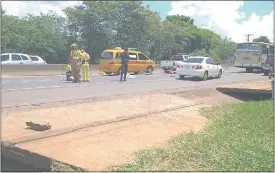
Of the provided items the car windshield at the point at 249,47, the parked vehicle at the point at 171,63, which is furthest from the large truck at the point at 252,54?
the parked vehicle at the point at 171,63

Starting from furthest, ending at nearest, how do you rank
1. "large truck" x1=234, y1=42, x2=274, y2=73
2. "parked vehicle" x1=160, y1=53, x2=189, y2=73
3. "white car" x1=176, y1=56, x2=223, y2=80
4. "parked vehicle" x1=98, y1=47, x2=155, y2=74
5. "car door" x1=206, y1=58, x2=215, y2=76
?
"large truck" x1=234, y1=42, x2=274, y2=73, "parked vehicle" x1=160, y1=53, x2=189, y2=73, "parked vehicle" x1=98, y1=47, x2=155, y2=74, "car door" x1=206, y1=58, x2=215, y2=76, "white car" x1=176, y1=56, x2=223, y2=80

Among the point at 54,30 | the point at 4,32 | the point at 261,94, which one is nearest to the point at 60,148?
the point at 261,94

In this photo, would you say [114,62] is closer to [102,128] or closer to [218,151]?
[102,128]

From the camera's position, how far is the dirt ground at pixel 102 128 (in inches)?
236

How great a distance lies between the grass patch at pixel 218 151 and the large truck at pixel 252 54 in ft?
84.6

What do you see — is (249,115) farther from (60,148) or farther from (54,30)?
(54,30)

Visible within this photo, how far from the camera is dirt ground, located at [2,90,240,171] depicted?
236 inches

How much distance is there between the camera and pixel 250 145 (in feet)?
21.8

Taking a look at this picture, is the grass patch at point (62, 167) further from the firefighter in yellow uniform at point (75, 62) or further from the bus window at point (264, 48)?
the bus window at point (264, 48)

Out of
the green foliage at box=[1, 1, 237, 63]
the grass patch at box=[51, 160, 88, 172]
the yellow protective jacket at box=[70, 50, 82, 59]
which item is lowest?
the grass patch at box=[51, 160, 88, 172]

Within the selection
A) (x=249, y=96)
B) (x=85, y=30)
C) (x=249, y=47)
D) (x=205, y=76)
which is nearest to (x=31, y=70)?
(x=205, y=76)

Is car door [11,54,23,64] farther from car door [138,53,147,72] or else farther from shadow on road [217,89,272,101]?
shadow on road [217,89,272,101]

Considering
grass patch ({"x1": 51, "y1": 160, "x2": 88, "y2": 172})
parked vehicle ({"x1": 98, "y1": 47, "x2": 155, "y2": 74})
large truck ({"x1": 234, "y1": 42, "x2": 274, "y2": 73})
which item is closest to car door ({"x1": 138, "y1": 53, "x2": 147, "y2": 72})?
parked vehicle ({"x1": 98, "y1": 47, "x2": 155, "y2": 74})

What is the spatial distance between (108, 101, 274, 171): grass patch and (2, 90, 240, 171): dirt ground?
1.17 feet
